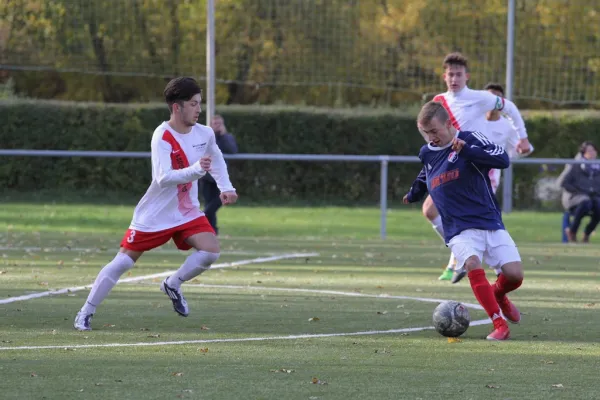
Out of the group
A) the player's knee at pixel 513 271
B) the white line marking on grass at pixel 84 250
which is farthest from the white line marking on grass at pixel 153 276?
the player's knee at pixel 513 271

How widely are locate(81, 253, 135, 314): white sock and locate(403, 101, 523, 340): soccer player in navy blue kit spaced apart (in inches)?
88.3

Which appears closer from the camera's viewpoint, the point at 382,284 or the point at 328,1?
the point at 382,284

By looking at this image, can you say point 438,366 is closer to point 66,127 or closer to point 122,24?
point 66,127

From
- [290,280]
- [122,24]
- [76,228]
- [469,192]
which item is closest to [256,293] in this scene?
[290,280]

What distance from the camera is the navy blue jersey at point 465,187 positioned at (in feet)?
28.2

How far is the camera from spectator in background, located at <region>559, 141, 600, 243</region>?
19.0 meters

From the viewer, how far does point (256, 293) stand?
11203mm

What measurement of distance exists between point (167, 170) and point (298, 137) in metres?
20.1

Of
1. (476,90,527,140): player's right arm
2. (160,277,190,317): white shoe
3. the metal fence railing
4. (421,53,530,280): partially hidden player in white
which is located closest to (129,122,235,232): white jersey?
(160,277,190,317): white shoe

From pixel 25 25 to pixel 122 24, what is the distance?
90.7 inches

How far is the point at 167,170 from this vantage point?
8656 mm

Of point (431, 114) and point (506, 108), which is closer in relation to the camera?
point (431, 114)

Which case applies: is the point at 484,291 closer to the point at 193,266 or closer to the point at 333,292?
the point at 193,266

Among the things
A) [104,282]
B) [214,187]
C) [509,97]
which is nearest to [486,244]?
[104,282]
